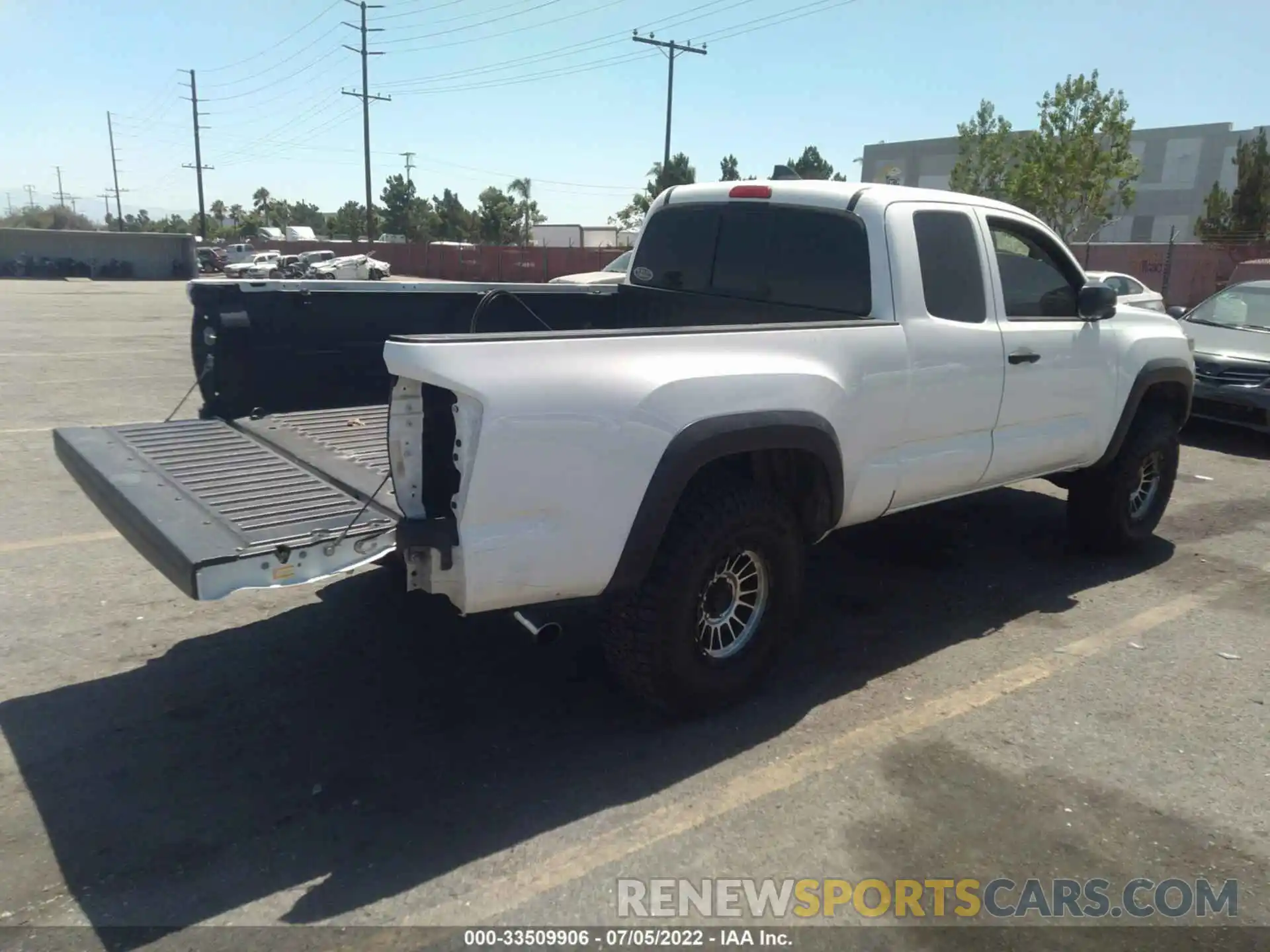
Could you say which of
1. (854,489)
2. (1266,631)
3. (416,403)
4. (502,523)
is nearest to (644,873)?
(502,523)

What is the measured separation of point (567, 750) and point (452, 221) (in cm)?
8322

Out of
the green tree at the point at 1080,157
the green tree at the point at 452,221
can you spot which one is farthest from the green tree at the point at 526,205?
the green tree at the point at 1080,157

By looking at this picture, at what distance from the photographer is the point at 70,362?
13.6 m

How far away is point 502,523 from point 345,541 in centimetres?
50

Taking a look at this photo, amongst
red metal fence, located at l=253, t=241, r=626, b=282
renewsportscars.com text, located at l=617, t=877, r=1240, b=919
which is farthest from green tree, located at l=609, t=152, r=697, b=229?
renewsportscars.com text, located at l=617, t=877, r=1240, b=919

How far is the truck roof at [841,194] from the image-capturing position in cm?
456

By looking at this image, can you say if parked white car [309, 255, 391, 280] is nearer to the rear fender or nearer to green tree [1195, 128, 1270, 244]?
green tree [1195, 128, 1270, 244]

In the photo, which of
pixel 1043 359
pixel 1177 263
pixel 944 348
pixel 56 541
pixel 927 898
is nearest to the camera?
pixel 927 898

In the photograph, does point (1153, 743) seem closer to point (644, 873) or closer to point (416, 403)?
point (644, 873)

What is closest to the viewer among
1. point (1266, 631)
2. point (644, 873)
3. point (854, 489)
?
point (644, 873)

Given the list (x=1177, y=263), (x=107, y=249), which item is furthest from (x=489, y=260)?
(x=1177, y=263)

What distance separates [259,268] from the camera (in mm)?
40781

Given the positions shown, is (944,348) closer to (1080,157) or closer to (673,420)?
(673,420)

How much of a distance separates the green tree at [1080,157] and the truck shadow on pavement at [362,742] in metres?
28.3
